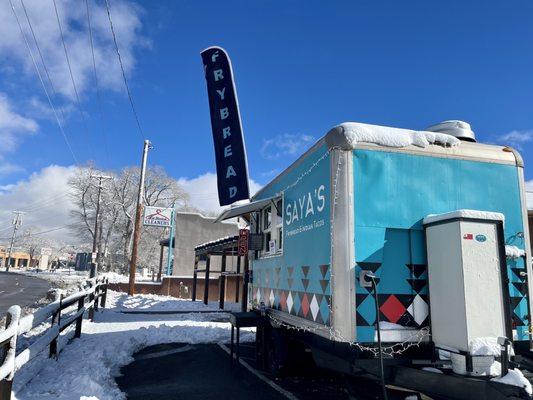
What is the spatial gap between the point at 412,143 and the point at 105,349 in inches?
254

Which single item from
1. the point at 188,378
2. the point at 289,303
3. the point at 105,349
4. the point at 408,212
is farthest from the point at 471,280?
the point at 105,349

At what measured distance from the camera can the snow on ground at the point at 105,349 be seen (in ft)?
17.8

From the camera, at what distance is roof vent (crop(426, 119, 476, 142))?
5.45 meters

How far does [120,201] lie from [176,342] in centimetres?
4822

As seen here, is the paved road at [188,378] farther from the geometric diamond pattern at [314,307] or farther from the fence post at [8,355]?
the fence post at [8,355]

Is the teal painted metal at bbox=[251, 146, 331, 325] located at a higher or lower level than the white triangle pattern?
higher

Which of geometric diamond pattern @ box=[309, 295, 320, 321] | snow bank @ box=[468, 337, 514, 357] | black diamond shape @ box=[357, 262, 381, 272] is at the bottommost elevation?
snow bank @ box=[468, 337, 514, 357]

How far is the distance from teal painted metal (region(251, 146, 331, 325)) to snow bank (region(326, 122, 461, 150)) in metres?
0.39

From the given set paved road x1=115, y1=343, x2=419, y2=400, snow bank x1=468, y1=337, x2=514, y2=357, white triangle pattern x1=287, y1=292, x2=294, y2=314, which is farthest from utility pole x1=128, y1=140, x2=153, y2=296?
snow bank x1=468, y1=337, x2=514, y2=357

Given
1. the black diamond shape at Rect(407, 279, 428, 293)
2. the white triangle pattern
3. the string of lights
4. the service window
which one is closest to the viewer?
the string of lights

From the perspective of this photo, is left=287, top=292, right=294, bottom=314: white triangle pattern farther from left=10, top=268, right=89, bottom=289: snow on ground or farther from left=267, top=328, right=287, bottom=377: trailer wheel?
left=10, top=268, right=89, bottom=289: snow on ground

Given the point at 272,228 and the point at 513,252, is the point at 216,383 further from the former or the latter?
the point at 513,252

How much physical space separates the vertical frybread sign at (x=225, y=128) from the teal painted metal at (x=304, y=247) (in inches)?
159

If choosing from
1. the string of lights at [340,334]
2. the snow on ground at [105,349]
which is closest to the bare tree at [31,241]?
the snow on ground at [105,349]
